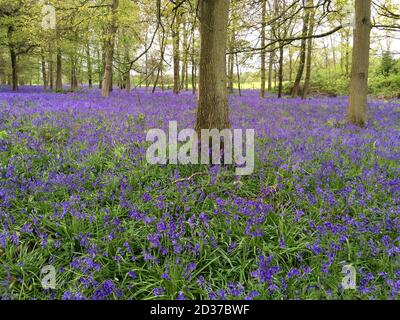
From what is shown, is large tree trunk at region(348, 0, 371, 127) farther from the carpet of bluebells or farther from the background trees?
the carpet of bluebells

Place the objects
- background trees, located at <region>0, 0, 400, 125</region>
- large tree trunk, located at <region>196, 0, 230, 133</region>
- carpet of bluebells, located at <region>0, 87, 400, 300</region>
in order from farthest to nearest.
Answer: background trees, located at <region>0, 0, 400, 125</region>, large tree trunk, located at <region>196, 0, 230, 133</region>, carpet of bluebells, located at <region>0, 87, 400, 300</region>

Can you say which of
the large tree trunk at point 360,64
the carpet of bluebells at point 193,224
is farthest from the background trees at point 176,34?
the carpet of bluebells at point 193,224

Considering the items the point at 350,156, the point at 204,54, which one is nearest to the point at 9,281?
the point at 204,54

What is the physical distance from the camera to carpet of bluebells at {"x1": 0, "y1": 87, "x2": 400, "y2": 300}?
2.70m

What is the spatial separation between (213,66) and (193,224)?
2.91 meters

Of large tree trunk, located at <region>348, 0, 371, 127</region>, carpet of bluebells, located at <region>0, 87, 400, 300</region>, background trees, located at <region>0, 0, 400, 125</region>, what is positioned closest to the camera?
carpet of bluebells, located at <region>0, 87, 400, 300</region>

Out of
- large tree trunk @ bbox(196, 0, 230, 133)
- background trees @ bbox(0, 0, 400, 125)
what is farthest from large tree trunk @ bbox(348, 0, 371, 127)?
large tree trunk @ bbox(196, 0, 230, 133)

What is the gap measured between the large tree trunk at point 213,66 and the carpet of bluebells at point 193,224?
0.95 metres

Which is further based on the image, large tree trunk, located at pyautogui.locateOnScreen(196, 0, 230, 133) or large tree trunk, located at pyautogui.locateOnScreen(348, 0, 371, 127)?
large tree trunk, located at pyautogui.locateOnScreen(348, 0, 371, 127)

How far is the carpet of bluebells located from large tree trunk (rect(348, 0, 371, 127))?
4011 millimetres

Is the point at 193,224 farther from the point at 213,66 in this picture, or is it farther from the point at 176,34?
the point at 176,34

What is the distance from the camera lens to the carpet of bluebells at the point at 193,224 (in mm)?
2701
